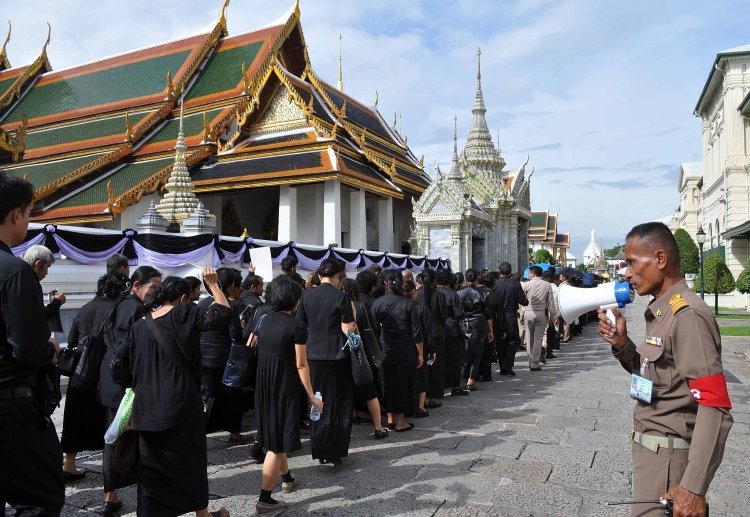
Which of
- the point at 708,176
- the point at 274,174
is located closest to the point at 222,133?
the point at 274,174

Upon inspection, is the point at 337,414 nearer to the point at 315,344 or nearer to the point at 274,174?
the point at 315,344

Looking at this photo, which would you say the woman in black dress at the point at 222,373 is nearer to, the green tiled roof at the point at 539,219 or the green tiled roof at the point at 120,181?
the green tiled roof at the point at 120,181

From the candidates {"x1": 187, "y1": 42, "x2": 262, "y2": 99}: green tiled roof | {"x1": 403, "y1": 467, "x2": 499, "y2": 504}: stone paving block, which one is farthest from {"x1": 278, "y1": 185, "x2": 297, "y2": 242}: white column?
{"x1": 403, "y1": 467, "x2": 499, "y2": 504}: stone paving block

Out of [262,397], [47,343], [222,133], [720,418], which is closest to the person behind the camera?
[720,418]

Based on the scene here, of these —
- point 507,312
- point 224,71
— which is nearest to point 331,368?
point 507,312

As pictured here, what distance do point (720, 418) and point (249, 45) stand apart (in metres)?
24.6

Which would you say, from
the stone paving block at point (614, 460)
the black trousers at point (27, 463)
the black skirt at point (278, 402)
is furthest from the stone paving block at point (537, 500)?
the black trousers at point (27, 463)

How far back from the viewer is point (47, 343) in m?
2.28

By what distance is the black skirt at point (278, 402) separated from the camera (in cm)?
367

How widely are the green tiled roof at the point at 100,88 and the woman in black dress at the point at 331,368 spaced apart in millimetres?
21749

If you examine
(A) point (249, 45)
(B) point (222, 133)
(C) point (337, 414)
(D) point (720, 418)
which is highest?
(A) point (249, 45)

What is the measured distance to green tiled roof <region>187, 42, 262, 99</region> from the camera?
2281 cm

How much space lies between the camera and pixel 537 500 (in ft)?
12.3

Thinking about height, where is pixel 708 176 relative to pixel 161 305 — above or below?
above
